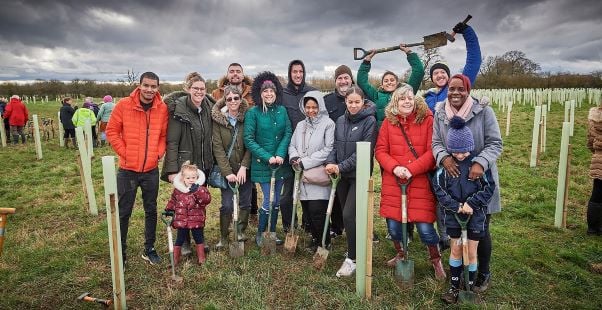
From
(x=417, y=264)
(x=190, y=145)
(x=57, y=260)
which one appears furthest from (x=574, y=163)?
(x=57, y=260)

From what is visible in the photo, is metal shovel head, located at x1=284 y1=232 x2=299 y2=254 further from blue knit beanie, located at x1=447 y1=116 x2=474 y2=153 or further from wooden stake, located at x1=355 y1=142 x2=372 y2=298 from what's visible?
blue knit beanie, located at x1=447 y1=116 x2=474 y2=153

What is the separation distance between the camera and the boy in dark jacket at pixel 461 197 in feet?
10.8

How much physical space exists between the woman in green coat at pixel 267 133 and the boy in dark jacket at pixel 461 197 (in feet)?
6.36

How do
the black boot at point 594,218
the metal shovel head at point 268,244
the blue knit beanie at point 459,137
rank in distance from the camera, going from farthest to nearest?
the black boot at point 594,218 → the metal shovel head at point 268,244 → the blue knit beanie at point 459,137

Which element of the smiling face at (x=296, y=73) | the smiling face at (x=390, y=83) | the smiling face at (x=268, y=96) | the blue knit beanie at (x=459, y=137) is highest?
the smiling face at (x=296, y=73)

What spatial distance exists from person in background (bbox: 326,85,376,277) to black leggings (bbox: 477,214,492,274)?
1.28 metres

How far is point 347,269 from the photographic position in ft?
13.6

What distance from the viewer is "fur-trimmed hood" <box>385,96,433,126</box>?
12.3 feet

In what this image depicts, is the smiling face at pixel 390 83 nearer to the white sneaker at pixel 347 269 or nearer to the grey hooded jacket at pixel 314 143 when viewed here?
the grey hooded jacket at pixel 314 143

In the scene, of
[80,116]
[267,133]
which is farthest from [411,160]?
[80,116]

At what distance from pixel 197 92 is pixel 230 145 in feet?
2.54

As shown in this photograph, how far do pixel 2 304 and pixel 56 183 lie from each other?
232 inches

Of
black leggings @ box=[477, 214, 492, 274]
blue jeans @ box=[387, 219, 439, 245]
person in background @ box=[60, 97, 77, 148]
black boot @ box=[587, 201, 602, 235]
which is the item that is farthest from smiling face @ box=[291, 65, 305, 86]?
person in background @ box=[60, 97, 77, 148]

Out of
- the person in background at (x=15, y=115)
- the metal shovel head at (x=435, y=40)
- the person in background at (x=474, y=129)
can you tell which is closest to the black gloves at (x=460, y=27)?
the metal shovel head at (x=435, y=40)
